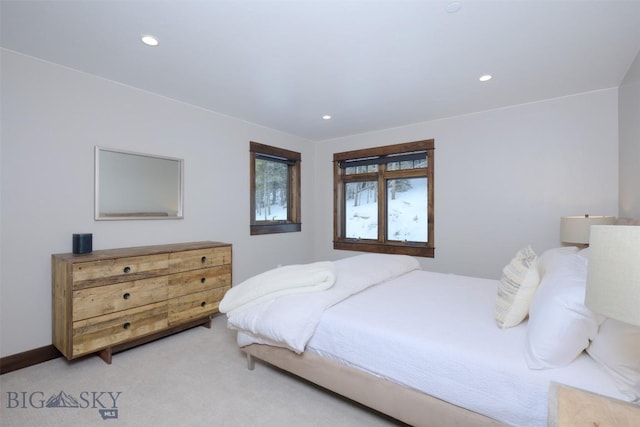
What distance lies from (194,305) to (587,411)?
2.99m

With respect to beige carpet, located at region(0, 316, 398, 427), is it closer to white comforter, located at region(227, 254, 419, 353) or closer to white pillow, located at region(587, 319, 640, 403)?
white comforter, located at region(227, 254, 419, 353)

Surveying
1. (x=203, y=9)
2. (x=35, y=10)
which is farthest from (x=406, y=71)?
(x=35, y=10)

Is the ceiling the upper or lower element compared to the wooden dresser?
upper

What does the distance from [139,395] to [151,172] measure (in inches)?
81.0

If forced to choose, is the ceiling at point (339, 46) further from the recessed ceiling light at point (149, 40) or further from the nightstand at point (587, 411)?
the nightstand at point (587, 411)

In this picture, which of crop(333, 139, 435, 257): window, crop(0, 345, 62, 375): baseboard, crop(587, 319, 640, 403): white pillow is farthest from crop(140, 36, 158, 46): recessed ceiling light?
crop(333, 139, 435, 257): window

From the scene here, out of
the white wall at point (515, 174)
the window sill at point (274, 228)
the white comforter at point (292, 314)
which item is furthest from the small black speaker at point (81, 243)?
the white wall at point (515, 174)

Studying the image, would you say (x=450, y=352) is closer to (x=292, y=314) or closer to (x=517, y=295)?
(x=517, y=295)

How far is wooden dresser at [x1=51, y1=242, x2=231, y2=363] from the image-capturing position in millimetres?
2256

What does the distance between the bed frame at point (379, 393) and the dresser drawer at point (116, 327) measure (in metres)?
1.27

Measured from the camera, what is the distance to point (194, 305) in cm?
302

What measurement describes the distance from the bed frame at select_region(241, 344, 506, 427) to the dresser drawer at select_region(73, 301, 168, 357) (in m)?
1.27

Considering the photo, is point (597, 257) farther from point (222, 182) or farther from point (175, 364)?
point (222, 182)

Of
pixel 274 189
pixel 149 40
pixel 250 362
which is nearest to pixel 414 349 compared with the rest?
pixel 250 362
